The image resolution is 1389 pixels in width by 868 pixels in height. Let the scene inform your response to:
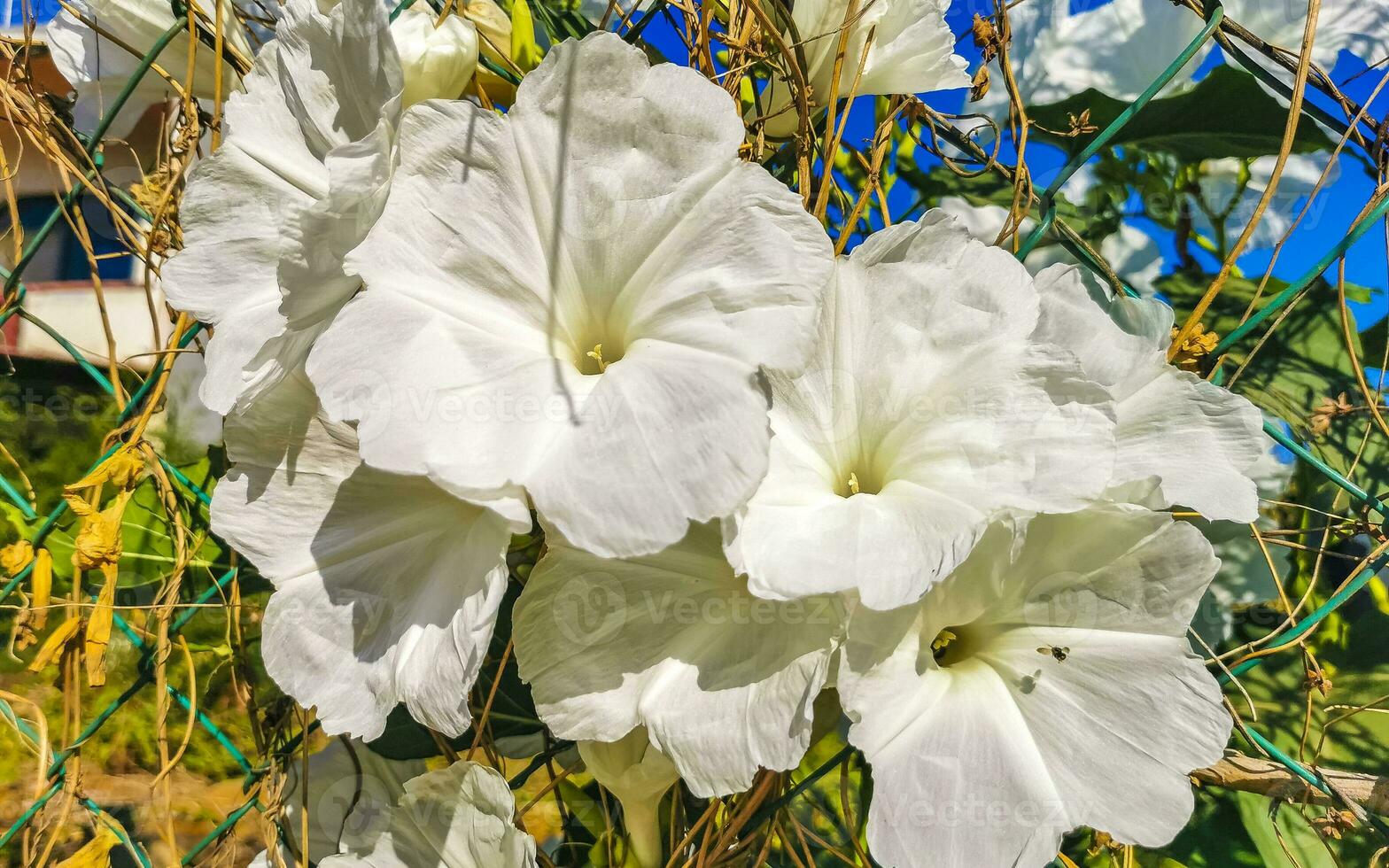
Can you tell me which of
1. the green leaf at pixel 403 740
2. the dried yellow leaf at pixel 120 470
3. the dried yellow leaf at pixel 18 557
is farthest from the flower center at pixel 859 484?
the dried yellow leaf at pixel 18 557

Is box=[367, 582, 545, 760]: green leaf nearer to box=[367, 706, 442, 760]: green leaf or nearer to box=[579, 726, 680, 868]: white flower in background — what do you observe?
box=[367, 706, 442, 760]: green leaf

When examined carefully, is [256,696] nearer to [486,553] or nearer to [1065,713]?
[486,553]

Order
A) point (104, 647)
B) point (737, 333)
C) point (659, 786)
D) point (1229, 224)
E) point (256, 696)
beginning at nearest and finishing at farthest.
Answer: point (737, 333)
point (659, 786)
point (104, 647)
point (256, 696)
point (1229, 224)

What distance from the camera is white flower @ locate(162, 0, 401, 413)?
441mm

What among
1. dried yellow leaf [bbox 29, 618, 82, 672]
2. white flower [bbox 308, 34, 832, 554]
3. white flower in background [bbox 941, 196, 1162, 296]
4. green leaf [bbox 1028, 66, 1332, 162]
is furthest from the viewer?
white flower in background [bbox 941, 196, 1162, 296]

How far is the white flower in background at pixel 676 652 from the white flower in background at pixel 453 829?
0.13m

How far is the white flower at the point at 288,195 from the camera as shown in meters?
0.44

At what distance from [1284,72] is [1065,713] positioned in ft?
2.22

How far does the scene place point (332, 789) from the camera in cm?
70

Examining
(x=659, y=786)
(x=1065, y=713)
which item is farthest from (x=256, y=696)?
(x=1065, y=713)

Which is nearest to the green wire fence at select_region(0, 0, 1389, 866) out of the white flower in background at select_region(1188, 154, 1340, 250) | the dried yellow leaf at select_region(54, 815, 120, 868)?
the dried yellow leaf at select_region(54, 815, 120, 868)

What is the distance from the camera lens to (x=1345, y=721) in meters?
0.88

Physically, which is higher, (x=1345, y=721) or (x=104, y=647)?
(x=104, y=647)

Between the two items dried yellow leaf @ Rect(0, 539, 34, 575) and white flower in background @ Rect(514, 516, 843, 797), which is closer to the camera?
white flower in background @ Rect(514, 516, 843, 797)
